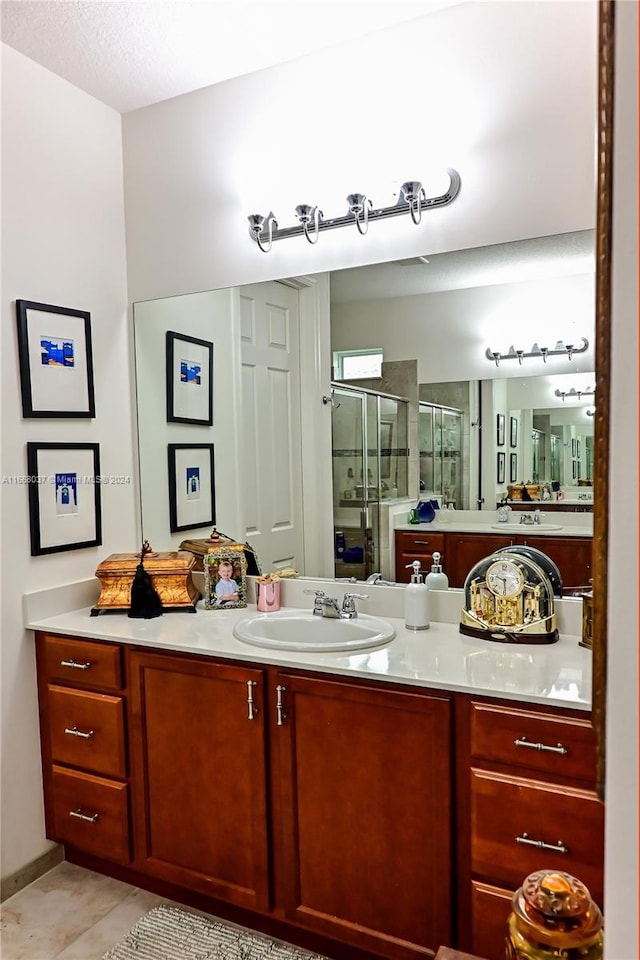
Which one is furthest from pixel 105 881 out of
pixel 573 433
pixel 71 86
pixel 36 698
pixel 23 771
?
pixel 71 86

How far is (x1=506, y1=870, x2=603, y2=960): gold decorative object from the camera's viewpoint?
66 centimetres

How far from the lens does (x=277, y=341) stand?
96.6 inches

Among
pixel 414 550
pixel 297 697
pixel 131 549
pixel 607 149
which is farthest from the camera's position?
pixel 131 549

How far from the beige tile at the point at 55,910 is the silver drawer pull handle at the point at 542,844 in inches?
56.2

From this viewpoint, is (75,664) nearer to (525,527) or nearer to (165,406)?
(165,406)

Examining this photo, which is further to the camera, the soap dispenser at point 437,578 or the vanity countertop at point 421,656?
the soap dispenser at point 437,578

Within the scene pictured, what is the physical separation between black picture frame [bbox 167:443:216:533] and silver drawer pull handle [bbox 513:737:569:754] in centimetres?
148

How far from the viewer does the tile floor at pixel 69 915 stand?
6.51 feet

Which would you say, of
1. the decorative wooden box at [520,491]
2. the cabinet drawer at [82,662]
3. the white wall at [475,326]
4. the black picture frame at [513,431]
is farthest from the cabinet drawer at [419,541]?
Result: the cabinet drawer at [82,662]

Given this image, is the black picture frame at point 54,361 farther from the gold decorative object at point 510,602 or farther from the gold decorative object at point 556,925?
the gold decorative object at point 556,925

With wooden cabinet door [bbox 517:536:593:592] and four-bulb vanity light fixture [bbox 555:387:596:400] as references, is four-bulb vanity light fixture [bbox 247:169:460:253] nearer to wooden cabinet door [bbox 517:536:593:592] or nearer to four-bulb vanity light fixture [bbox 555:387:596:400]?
four-bulb vanity light fixture [bbox 555:387:596:400]

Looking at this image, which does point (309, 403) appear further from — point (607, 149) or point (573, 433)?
point (607, 149)

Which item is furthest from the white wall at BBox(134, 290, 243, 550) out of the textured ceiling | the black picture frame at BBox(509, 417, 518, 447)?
the black picture frame at BBox(509, 417, 518, 447)

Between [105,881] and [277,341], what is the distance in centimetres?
201
